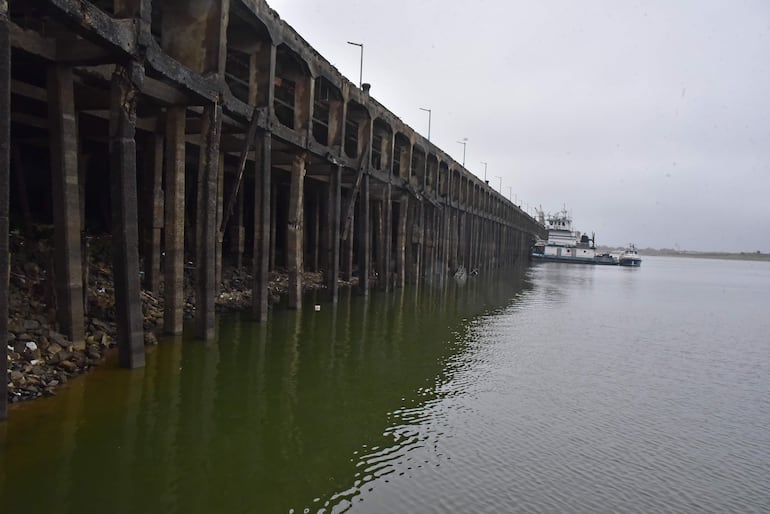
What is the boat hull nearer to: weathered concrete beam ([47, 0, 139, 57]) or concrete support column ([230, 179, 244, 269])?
concrete support column ([230, 179, 244, 269])

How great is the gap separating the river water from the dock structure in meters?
1.21

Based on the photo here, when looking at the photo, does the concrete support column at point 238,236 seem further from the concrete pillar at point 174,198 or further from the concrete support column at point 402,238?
the concrete pillar at point 174,198

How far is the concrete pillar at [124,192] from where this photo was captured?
845 centimetres

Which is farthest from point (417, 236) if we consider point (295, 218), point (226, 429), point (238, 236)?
point (226, 429)

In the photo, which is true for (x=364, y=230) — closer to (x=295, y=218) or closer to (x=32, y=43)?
(x=295, y=218)

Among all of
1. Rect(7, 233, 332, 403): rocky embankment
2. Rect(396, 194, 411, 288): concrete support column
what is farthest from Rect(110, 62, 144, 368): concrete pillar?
Rect(396, 194, 411, 288): concrete support column

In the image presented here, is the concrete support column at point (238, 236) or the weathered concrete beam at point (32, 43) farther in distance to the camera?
the concrete support column at point (238, 236)

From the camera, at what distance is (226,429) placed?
276 inches

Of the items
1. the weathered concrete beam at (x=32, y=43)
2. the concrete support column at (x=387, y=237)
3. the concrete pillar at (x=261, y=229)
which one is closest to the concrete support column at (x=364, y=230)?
the concrete support column at (x=387, y=237)

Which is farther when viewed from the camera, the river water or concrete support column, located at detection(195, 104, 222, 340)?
concrete support column, located at detection(195, 104, 222, 340)

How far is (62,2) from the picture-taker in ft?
22.7

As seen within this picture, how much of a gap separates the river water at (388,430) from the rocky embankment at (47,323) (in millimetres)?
391

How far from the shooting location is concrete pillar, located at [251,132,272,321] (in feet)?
43.7

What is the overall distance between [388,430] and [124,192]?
208 inches
